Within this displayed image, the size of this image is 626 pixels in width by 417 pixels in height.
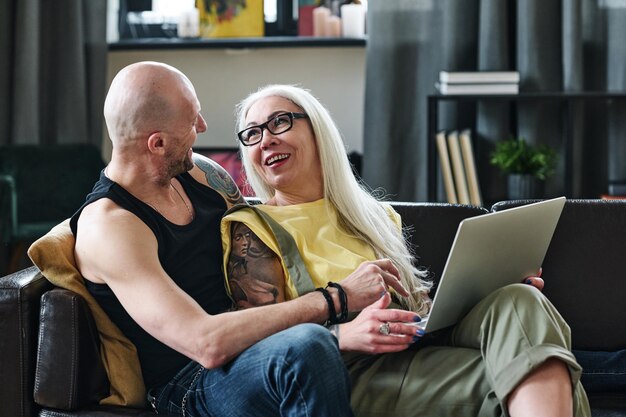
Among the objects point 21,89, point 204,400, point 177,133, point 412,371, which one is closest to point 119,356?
point 204,400

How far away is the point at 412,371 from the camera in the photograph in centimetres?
183

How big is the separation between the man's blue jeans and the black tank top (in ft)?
0.43

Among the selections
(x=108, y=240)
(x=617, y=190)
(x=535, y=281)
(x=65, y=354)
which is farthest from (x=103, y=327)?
(x=617, y=190)

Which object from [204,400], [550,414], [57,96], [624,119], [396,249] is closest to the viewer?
[550,414]

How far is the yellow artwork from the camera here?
410 centimetres

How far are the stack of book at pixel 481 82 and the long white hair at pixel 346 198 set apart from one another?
149cm

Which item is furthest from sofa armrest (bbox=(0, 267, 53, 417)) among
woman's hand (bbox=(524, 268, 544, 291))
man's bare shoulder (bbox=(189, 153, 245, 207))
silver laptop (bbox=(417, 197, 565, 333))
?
woman's hand (bbox=(524, 268, 544, 291))

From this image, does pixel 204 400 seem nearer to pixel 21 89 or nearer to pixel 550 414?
pixel 550 414

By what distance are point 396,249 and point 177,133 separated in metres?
0.59

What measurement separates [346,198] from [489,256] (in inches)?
17.9

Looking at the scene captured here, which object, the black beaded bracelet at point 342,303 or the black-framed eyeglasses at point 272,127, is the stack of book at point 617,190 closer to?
the black-framed eyeglasses at point 272,127

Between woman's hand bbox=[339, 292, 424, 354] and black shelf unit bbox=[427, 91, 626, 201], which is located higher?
black shelf unit bbox=[427, 91, 626, 201]

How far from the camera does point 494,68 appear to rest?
3697mm

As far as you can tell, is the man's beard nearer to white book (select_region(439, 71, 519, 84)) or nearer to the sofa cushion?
the sofa cushion
